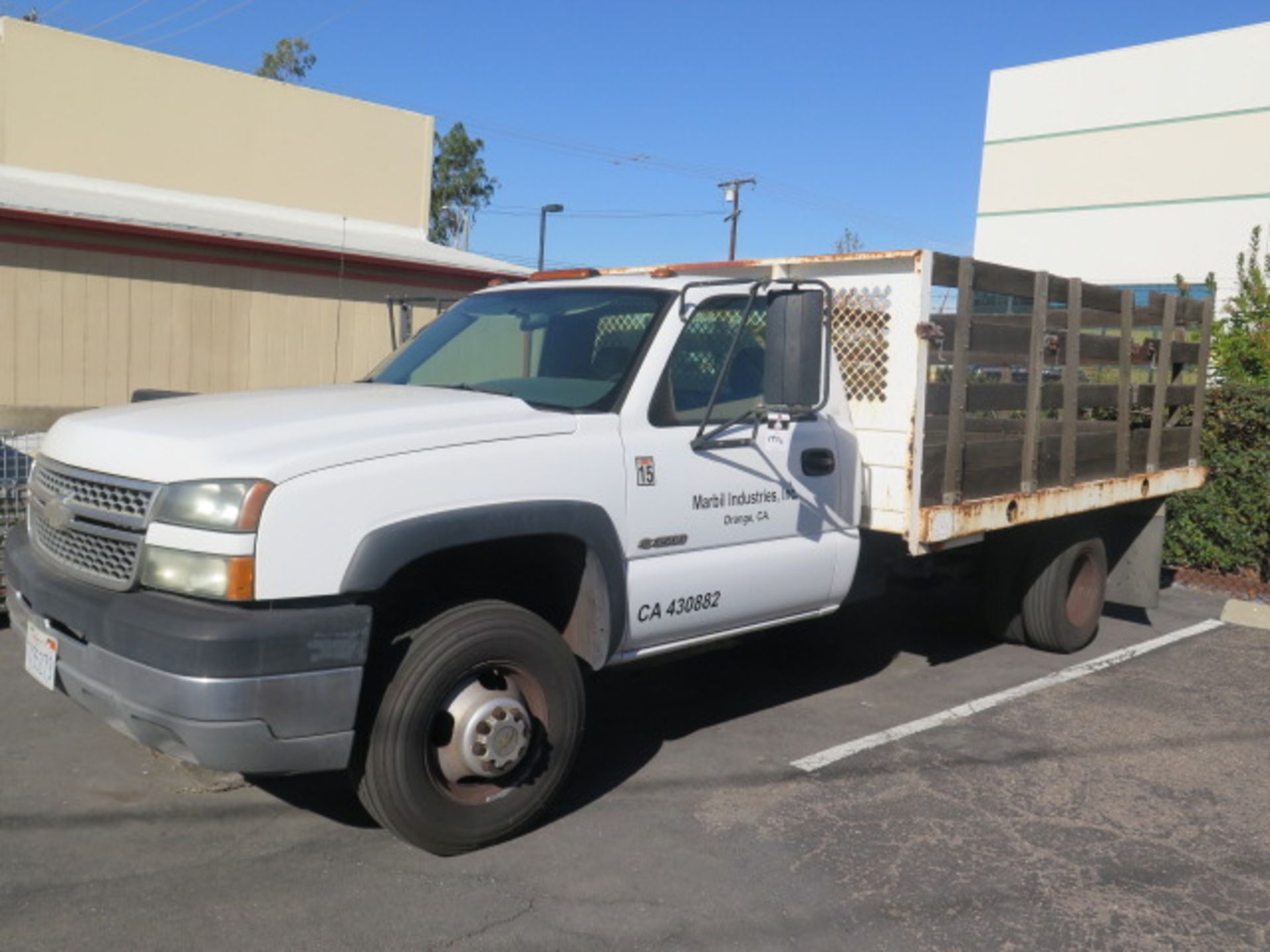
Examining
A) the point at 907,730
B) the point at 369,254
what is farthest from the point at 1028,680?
the point at 369,254

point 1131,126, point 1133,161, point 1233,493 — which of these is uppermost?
point 1131,126

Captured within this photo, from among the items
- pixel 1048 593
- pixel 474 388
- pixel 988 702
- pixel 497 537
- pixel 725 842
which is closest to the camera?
pixel 497 537

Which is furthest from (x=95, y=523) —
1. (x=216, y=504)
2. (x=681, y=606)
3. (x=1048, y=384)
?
(x=1048, y=384)

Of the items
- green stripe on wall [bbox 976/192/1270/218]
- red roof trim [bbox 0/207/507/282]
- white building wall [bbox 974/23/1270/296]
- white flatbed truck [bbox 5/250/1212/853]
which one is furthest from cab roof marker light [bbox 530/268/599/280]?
green stripe on wall [bbox 976/192/1270/218]

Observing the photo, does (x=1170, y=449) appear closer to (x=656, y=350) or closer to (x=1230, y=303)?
(x=656, y=350)

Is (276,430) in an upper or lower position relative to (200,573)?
upper

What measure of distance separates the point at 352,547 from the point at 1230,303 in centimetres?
1200

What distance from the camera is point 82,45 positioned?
13344mm

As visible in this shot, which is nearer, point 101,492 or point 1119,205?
point 101,492

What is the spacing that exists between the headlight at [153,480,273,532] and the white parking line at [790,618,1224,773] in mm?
2820

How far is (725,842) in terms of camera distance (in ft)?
14.7

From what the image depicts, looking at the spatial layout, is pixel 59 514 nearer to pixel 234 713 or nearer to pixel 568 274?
pixel 234 713

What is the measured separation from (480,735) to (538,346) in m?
1.85

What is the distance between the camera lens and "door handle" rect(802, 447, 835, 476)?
533 cm
